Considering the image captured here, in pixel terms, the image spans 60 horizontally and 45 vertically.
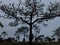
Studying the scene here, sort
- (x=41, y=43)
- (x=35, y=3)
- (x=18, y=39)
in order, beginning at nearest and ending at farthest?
(x=35, y=3) → (x=41, y=43) → (x=18, y=39)

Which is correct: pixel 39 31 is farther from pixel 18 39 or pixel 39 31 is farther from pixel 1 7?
pixel 1 7

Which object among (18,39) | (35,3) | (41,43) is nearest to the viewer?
(35,3)

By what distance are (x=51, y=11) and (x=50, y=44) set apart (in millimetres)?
1812

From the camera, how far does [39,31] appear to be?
15.9 m

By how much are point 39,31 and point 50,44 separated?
3.67 ft

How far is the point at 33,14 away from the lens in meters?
14.6

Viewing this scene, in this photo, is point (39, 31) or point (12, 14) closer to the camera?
point (12, 14)

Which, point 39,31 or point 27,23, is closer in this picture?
point 27,23

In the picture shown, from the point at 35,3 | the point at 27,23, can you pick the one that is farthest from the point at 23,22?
the point at 35,3

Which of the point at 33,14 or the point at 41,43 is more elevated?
the point at 33,14

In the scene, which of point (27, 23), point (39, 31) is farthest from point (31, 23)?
point (39, 31)

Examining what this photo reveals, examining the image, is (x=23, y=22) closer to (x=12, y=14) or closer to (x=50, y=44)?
(x=12, y=14)

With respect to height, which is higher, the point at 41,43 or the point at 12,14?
the point at 12,14

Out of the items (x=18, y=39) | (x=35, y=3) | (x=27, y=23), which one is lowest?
(x=18, y=39)
